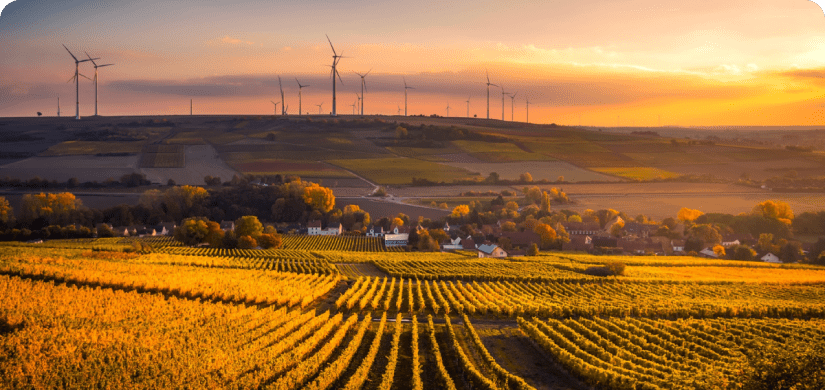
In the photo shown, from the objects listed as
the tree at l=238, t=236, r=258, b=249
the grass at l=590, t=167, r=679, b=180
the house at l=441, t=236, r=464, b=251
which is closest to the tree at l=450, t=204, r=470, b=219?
the house at l=441, t=236, r=464, b=251

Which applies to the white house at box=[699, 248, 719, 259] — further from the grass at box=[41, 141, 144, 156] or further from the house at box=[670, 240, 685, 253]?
the grass at box=[41, 141, 144, 156]

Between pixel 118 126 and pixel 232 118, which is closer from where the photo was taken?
pixel 118 126

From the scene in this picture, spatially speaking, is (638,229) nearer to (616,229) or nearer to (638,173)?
(616,229)

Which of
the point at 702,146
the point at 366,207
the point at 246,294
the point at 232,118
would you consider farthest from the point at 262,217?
the point at 702,146

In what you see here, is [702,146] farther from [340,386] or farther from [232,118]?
[340,386]

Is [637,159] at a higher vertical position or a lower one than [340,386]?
higher

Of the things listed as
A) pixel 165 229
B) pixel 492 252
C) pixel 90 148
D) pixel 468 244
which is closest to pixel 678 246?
pixel 468 244
